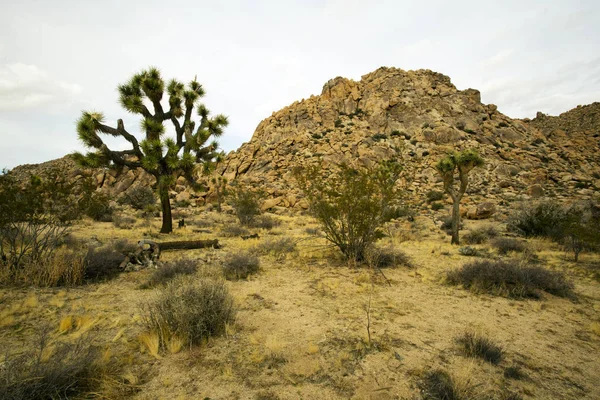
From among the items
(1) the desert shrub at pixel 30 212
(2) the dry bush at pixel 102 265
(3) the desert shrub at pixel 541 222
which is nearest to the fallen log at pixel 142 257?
(2) the dry bush at pixel 102 265

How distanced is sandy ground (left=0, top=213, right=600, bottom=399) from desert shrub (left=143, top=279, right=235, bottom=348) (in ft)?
0.63

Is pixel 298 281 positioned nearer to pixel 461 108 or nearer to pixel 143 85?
pixel 143 85

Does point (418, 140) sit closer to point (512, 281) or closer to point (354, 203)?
point (354, 203)

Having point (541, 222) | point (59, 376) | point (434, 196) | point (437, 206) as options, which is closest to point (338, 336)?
point (59, 376)

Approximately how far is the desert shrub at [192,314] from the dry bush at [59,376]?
28.7 inches

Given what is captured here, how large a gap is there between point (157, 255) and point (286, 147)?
1257 inches

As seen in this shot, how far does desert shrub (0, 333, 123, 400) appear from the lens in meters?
2.19

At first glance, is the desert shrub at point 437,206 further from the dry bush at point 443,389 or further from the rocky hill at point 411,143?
the dry bush at point 443,389

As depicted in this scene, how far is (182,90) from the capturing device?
13094 millimetres

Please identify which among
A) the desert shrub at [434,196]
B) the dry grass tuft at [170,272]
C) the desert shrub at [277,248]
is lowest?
the desert shrub at [277,248]

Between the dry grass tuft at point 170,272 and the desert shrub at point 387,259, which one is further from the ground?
the dry grass tuft at point 170,272

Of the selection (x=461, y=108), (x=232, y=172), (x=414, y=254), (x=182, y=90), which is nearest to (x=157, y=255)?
(x=414, y=254)

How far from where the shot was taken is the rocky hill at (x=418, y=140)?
27859mm

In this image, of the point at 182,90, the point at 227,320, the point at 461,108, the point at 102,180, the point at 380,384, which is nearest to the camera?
the point at 380,384
